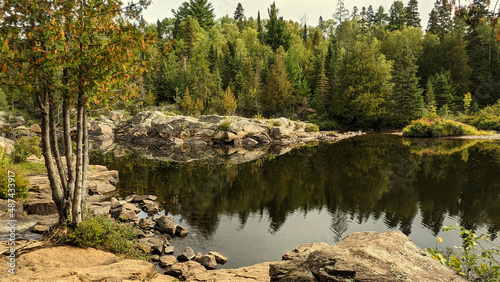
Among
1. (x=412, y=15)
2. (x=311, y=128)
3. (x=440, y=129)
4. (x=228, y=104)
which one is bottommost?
(x=311, y=128)

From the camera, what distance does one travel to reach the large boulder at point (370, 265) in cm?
471

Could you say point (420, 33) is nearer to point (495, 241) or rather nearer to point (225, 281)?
point (495, 241)

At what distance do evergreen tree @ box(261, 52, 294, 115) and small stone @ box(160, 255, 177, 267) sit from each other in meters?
49.9

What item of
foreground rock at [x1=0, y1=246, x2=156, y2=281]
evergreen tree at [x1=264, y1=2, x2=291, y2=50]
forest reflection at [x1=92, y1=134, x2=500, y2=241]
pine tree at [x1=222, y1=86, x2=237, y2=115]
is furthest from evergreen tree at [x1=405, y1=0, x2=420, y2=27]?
foreground rock at [x1=0, y1=246, x2=156, y2=281]

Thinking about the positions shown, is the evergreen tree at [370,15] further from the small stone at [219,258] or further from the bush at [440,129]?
the small stone at [219,258]

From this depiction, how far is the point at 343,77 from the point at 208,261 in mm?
49432

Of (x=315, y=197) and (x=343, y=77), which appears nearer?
(x=315, y=197)

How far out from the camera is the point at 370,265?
4891 millimetres

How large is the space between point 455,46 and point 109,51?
222ft

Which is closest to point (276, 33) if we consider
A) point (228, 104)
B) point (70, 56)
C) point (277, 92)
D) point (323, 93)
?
point (277, 92)

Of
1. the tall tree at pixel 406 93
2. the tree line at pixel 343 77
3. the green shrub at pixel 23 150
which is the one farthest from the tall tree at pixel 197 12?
the green shrub at pixel 23 150

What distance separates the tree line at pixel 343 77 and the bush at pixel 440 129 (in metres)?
8.71

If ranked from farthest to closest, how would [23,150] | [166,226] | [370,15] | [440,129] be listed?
1. [370,15]
2. [440,129]
3. [23,150]
4. [166,226]

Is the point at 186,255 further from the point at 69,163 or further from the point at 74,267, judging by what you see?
the point at 69,163
